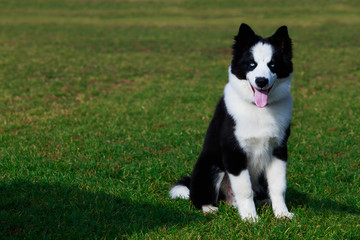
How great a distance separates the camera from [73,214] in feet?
14.1

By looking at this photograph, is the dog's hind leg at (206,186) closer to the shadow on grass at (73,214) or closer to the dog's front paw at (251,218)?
the shadow on grass at (73,214)

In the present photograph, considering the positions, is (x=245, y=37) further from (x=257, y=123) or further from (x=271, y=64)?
(x=257, y=123)

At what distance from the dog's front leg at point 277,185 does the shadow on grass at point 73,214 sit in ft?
2.78

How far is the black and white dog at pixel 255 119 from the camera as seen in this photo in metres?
3.97

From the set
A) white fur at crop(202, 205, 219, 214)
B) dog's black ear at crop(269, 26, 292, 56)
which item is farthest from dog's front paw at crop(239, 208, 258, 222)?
dog's black ear at crop(269, 26, 292, 56)

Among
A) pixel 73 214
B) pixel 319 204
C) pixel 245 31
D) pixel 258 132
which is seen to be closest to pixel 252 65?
pixel 245 31

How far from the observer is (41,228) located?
4.05m

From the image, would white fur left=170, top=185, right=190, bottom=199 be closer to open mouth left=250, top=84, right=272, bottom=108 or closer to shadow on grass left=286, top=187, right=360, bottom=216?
shadow on grass left=286, top=187, right=360, bottom=216

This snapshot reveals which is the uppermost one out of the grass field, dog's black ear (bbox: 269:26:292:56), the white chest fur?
dog's black ear (bbox: 269:26:292:56)

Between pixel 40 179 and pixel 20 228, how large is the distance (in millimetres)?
1193

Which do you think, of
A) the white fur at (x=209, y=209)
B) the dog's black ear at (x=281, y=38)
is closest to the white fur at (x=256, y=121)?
the dog's black ear at (x=281, y=38)

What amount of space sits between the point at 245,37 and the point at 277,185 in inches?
59.3

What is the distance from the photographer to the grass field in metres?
4.21

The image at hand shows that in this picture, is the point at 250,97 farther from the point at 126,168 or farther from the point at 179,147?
the point at 179,147
